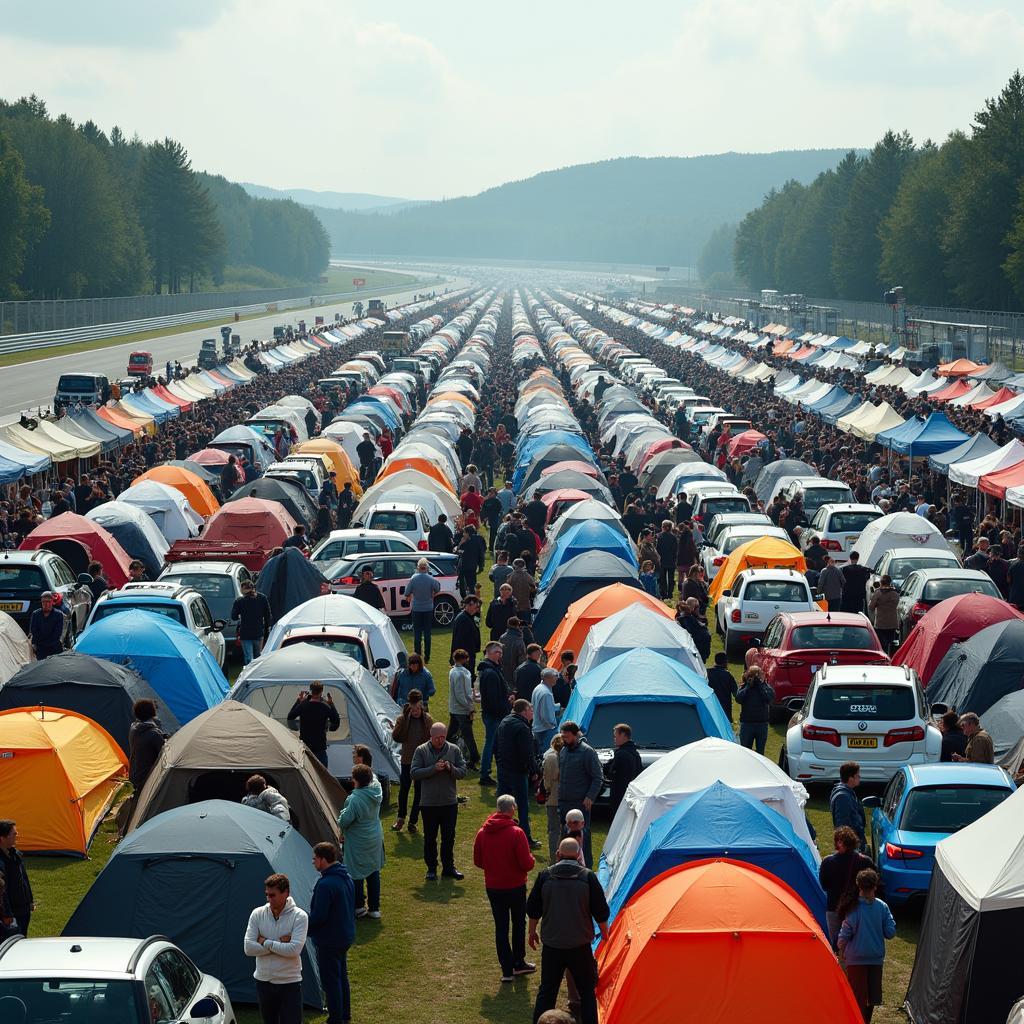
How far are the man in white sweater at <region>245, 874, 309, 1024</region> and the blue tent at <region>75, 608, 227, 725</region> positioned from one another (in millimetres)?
8128

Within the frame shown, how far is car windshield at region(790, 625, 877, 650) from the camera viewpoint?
2003 cm

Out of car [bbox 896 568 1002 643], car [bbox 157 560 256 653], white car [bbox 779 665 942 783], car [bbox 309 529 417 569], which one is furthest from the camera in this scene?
car [bbox 309 529 417 569]

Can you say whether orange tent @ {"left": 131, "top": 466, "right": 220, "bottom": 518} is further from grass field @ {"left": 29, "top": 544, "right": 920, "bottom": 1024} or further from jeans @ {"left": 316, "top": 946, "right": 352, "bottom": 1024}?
jeans @ {"left": 316, "top": 946, "right": 352, "bottom": 1024}

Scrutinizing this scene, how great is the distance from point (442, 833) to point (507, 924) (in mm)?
2344

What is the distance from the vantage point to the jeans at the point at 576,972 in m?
11.0

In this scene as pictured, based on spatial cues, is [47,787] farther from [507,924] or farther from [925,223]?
[925,223]

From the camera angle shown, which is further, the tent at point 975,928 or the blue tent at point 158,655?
the blue tent at point 158,655

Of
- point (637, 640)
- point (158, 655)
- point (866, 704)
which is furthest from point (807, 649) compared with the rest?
point (158, 655)

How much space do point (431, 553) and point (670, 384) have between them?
124 feet

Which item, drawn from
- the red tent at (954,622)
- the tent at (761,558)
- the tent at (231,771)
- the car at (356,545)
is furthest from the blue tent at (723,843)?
the car at (356,545)

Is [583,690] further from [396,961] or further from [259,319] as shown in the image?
[259,319]

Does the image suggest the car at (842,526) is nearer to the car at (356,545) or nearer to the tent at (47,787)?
the car at (356,545)

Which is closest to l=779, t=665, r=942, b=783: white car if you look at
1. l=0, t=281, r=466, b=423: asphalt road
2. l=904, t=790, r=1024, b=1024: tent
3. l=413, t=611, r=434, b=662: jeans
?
l=904, t=790, r=1024, b=1024: tent

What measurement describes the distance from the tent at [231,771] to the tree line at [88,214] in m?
94.9
